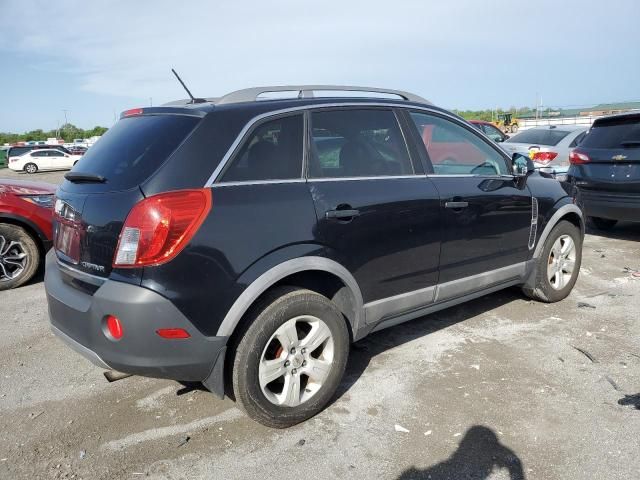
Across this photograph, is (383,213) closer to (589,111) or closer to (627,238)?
(627,238)

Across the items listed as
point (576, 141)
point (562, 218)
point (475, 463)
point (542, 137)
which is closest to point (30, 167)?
point (542, 137)

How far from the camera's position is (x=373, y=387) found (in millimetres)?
3371

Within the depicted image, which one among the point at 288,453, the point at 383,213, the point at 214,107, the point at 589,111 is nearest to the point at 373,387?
the point at 288,453

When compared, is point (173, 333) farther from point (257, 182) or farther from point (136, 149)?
point (136, 149)

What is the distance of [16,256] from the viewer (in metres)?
5.64

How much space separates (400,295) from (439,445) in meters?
0.99

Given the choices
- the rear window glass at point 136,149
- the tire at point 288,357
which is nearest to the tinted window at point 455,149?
the tire at point 288,357

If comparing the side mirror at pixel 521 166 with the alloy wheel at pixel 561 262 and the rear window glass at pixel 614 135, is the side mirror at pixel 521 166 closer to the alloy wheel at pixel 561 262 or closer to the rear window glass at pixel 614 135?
the alloy wheel at pixel 561 262

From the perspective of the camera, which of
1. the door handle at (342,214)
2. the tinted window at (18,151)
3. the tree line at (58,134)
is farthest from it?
the tree line at (58,134)

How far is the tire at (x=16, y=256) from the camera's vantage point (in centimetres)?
554

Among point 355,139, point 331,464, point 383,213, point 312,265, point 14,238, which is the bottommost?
point 331,464

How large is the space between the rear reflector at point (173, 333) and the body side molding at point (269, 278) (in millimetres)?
166

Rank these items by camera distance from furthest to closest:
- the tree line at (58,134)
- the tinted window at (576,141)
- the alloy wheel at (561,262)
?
the tree line at (58,134) < the tinted window at (576,141) < the alloy wheel at (561,262)

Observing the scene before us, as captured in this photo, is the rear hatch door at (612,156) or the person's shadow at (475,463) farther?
the rear hatch door at (612,156)
